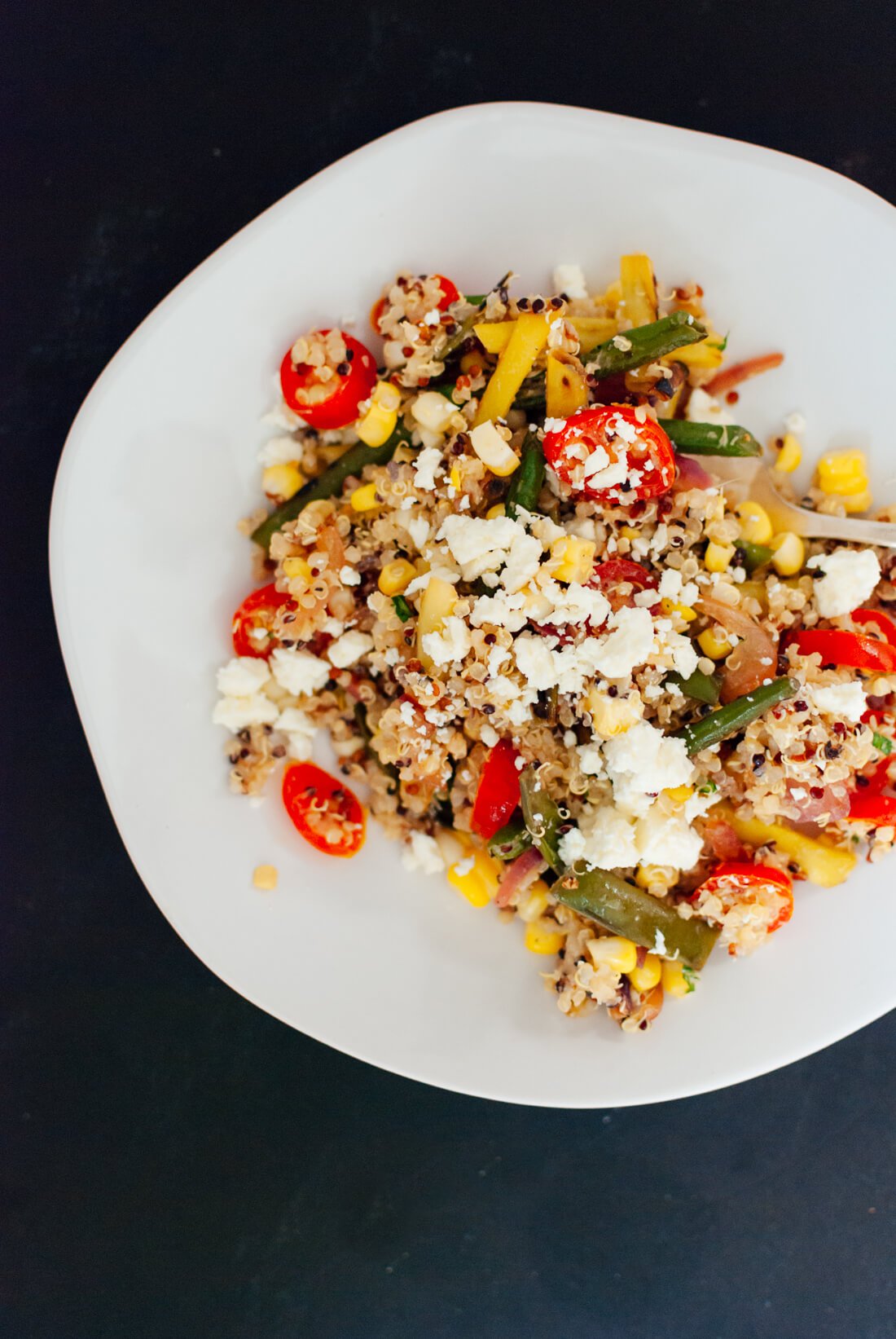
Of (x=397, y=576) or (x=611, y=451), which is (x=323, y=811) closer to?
(x=397, y=576)

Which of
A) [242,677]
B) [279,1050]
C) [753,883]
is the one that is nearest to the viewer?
[753,883]

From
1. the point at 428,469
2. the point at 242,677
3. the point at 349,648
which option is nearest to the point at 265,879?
the point at 242,677

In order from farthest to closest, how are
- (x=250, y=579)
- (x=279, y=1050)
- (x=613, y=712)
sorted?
(x=279, y=1050), (x=250, y=579), (x=613, y=712)

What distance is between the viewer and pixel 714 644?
212 centimetres

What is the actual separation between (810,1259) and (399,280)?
2.97 meters

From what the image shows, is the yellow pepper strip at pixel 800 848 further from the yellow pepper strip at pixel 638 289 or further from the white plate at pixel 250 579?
the yellow pepper strip at pixel 638 289

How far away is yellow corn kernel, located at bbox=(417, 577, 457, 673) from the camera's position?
2031mm

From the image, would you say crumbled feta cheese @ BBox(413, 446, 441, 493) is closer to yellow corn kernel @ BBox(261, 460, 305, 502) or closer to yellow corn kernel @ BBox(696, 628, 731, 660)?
yellow corn kernel @ BBox(261, 460, 305, 502)

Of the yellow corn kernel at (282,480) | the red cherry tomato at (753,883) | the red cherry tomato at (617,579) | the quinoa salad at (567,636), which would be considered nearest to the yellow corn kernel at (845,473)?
the quinoa salad at (567,636)

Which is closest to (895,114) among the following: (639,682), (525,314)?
(525,314)

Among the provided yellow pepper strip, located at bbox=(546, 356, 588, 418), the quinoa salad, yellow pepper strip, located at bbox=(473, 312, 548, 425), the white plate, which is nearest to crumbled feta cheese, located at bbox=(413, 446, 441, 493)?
the quinoa salad

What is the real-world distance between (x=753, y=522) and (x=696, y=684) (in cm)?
49

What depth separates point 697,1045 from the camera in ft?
7.60

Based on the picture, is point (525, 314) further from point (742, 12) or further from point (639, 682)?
point (742, 12)
